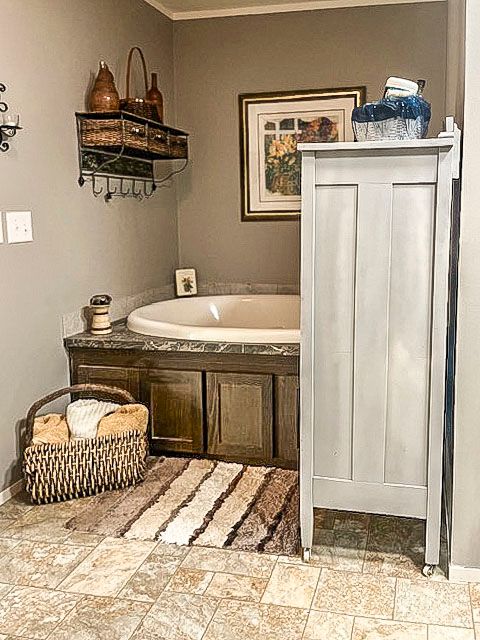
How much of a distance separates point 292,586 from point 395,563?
40 centimetres

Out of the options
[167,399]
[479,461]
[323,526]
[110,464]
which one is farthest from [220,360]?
[479,461]

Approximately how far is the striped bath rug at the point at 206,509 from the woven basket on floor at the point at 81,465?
2.7 inches

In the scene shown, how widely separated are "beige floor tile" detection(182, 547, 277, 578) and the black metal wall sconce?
1803 millimetres

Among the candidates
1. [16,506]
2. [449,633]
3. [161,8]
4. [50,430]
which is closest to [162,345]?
[50,430]

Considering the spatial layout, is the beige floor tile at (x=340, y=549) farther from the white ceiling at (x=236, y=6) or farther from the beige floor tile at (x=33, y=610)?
the white ceiling at (x=236, y=6)

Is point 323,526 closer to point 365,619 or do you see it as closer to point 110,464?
point 365,619

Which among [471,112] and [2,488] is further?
[2,488]

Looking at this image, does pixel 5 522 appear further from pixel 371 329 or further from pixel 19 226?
pixel 371 329

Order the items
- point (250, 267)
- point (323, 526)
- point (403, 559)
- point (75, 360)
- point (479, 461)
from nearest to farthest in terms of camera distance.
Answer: point (479, 461) → point (403, 559) → point (323, 526) → point (75, 360) → point (250, 267)

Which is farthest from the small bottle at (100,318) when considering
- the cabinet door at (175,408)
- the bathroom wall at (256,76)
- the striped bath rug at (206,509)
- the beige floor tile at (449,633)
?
the beige floor tile at (449,633)

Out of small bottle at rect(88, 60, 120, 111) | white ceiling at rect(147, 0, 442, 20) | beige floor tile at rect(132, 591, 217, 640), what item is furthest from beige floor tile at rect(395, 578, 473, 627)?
white ceiling at rect(147, 0, 442, 20)

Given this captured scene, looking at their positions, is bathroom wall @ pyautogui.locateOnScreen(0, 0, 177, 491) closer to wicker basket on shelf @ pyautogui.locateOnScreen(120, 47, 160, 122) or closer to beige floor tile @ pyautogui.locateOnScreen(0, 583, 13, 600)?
wicker basket on shelf @ pyautogui.locateOnScreen(120, 47, 160, 122)

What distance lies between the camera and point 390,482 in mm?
2525

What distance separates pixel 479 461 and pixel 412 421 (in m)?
0.24
